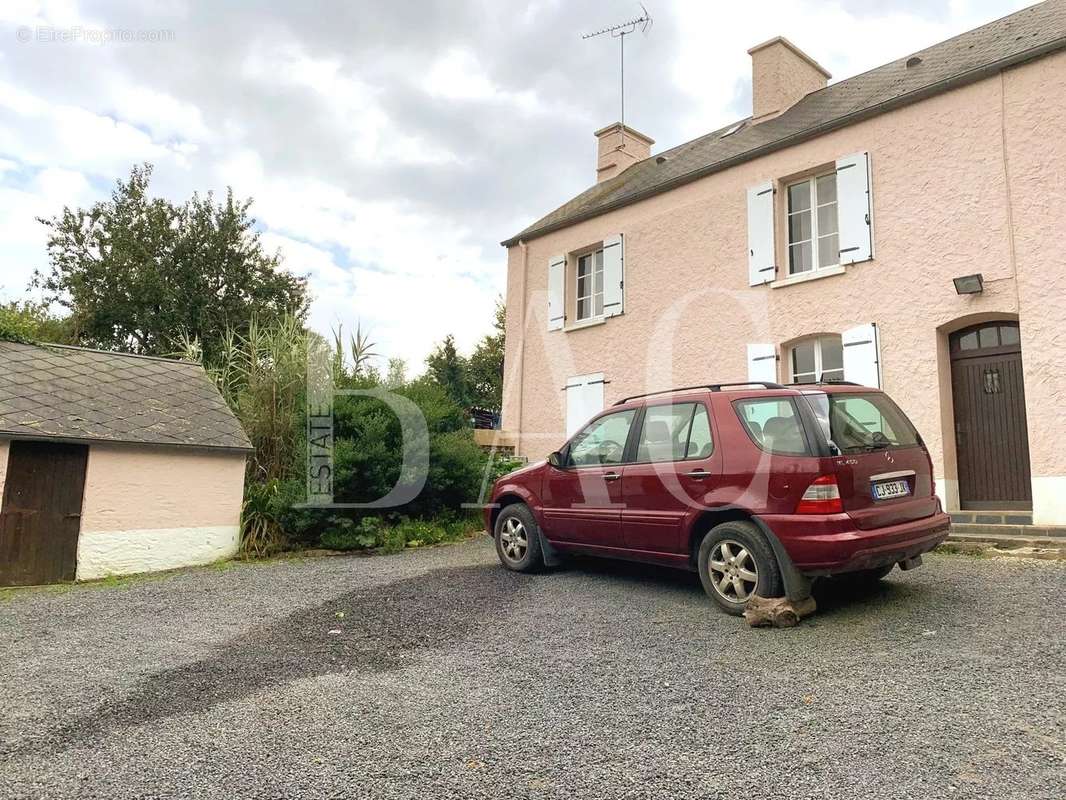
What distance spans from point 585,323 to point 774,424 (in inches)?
313

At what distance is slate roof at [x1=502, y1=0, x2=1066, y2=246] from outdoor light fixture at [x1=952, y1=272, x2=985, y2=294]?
2.53 meters

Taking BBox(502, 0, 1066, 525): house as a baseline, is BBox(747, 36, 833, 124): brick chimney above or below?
above

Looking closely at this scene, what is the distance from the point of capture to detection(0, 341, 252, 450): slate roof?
7.54 metres

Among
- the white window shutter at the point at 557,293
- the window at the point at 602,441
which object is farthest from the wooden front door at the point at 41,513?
the white window shutter at the point at 557,293

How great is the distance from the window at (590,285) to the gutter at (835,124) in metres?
0.75

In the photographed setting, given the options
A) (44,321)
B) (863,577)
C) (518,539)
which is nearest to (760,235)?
(863,577)

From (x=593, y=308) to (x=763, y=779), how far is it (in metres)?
10.8

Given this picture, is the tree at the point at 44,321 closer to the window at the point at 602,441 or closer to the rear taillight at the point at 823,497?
the window at the point at 602,441

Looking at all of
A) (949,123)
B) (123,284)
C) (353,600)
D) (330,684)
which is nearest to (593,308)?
(949,123)

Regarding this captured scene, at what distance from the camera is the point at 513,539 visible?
6.78m

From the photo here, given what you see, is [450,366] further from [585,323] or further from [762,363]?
[762,363]

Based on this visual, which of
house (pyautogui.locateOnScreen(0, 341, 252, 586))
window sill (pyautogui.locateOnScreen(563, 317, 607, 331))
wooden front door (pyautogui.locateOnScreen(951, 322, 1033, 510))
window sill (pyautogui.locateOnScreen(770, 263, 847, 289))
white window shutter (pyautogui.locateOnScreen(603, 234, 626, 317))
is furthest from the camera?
window sill (pyautogui.locateOnScreen(563, 317, 607, 331))

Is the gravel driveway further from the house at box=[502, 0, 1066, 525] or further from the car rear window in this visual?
the house at box=[502, 0, 1066, 525]

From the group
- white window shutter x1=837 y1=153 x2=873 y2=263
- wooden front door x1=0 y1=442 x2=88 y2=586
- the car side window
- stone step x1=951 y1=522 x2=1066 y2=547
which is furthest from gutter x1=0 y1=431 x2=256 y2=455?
stone step x1=951 y1=522 x2=1066 y2=547
